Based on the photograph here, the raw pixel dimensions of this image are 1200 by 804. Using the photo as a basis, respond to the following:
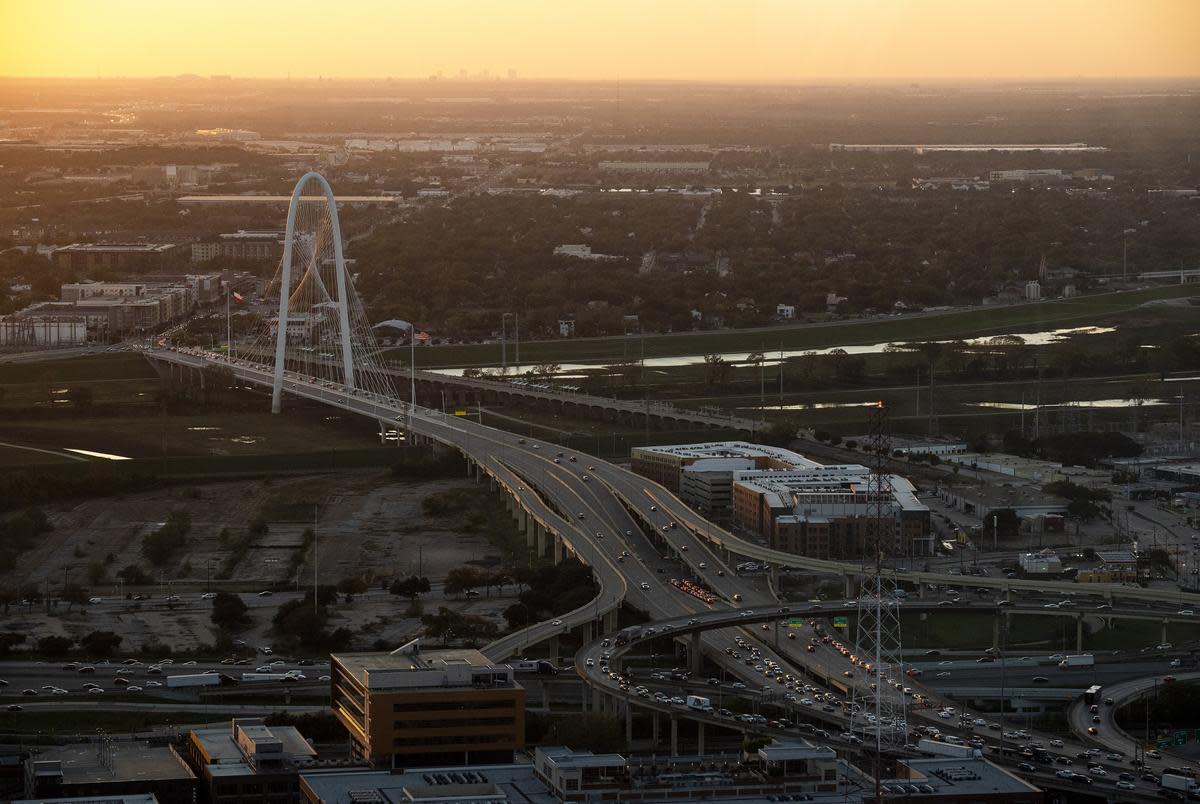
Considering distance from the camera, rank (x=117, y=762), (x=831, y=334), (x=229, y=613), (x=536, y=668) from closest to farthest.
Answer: (x=117, y=762) < (x=536, y=668) < (x=229, y=613) < (x=831, y=334)

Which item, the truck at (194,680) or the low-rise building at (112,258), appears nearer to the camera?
the truck at (194,680)

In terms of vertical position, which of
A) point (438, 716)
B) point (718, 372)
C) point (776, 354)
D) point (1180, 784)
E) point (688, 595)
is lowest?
point (776, 354)

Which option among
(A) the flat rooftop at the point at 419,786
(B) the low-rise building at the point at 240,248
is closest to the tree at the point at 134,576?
(A) the flat rooftop at the point at 419,786

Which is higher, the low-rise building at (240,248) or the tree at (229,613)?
the tree at (229,613)

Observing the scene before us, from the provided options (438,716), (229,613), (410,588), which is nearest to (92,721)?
(438,716)

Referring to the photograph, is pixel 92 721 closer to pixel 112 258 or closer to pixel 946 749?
pixel 946 749

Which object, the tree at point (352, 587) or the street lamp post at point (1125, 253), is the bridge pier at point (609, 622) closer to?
the tree at point (352, 587)

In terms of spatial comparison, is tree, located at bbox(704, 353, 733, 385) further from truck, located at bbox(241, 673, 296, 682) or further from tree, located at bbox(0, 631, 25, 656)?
truck, located at bbox(241, 673, 296, 682)
